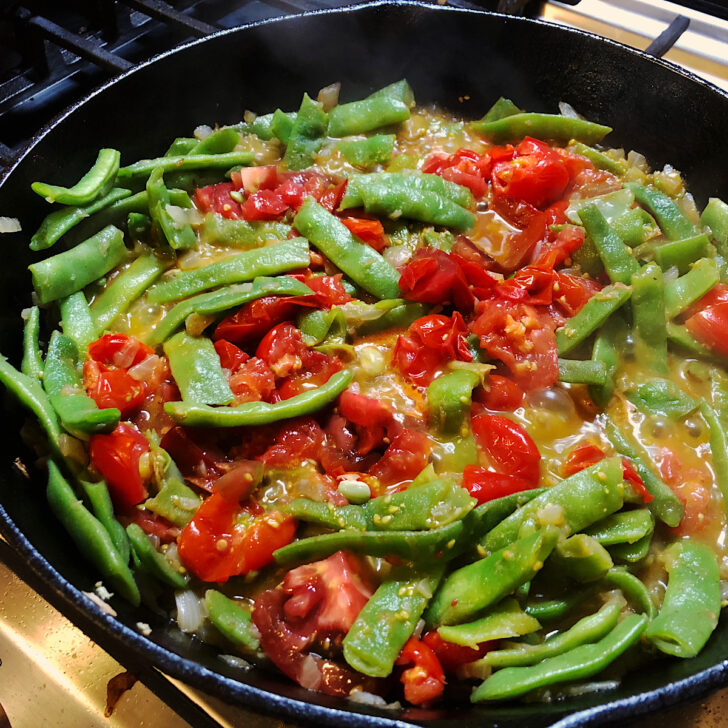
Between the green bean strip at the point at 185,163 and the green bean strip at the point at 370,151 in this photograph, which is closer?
the green bean strip at the point at 185,163

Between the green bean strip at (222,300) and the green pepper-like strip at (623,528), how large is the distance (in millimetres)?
1629

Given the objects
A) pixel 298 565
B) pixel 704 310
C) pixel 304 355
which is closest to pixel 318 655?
pixel 298 565

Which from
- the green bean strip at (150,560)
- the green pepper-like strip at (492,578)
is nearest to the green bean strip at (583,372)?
the green pepper-like strip at (492,578)

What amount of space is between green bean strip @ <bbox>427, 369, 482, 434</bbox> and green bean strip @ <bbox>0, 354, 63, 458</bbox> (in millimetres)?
1516

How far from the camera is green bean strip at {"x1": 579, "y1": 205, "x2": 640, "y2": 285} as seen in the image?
11.2 feet

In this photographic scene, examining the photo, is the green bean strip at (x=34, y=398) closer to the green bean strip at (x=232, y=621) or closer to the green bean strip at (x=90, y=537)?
the green bean strip at (x=90, y=537)

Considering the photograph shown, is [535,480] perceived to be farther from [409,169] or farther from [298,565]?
[409,169]

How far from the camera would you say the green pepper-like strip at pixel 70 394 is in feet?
8.64

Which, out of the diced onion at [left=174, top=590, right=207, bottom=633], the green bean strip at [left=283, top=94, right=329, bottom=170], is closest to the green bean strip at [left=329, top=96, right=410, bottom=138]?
the green bean strip at [left=283, top=94, right=329, bottom=170]

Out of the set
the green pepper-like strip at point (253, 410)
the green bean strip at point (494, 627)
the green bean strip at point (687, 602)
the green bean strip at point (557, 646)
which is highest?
the green pepper-like strip at point (253, 410)

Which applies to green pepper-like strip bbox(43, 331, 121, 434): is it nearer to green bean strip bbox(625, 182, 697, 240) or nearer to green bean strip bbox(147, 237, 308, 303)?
green bean strip bbox(147, 237, 308, 303)

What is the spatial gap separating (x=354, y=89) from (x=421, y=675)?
11.9ft

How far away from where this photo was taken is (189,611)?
256cm

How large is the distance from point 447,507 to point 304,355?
3.38 feet
